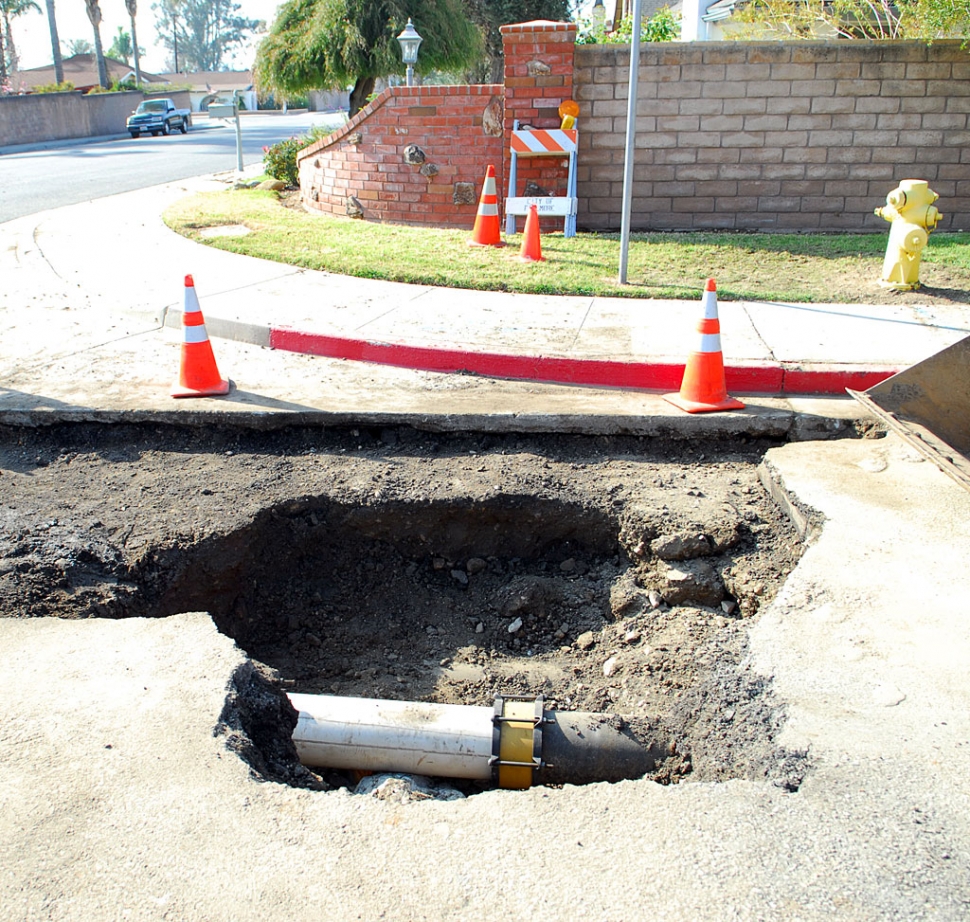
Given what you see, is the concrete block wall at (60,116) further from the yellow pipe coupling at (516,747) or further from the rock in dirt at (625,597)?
the yellow pipe coupling at (516,747)

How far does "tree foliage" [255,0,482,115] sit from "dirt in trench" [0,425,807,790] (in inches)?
517

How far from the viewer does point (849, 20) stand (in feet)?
45.9

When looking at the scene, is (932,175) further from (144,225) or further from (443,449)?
(144,225)

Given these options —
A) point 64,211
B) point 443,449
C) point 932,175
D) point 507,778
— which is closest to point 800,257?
point 932,175

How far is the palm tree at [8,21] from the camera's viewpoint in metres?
51.4

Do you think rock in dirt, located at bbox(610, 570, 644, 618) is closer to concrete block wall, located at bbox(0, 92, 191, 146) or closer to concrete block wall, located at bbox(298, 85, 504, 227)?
concrete block wall, located at bbox(298, 85, 504, 227)

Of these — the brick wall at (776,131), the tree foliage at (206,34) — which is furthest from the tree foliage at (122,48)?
the brick wall at (776,131)

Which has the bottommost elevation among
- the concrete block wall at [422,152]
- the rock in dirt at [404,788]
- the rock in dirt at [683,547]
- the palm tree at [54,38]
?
the rock in dirt at [404,788]

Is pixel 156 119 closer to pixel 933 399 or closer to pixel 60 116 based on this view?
pixel 60 116

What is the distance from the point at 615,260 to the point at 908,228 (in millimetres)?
2706

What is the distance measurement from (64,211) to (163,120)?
28604 mm

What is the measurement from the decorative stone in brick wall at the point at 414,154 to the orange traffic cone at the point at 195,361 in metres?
6.32

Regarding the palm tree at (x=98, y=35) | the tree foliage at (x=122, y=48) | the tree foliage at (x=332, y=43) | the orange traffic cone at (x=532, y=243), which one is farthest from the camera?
the tree foliage at (x=122, y=48)

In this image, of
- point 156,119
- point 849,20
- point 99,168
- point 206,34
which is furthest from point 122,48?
point 849,20
